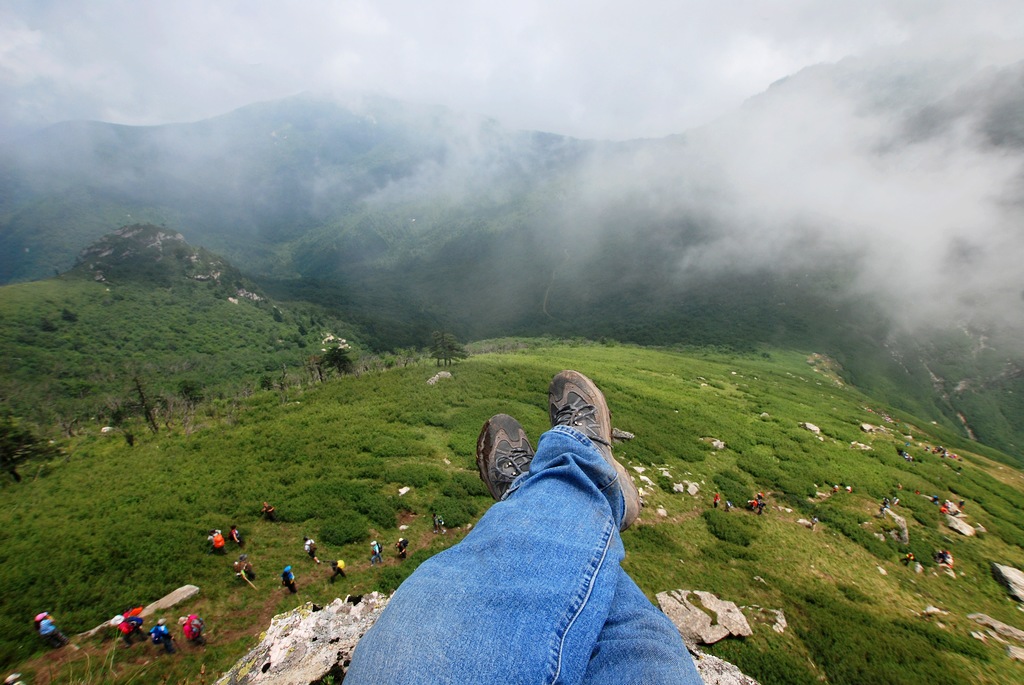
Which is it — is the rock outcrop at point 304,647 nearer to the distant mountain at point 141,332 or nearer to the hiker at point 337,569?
the hiker at point 337,569

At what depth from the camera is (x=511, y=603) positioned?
2.33 metres

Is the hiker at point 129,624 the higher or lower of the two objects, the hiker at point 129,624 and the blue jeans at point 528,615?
the lower

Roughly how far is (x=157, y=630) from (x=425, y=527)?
6912 millimetres

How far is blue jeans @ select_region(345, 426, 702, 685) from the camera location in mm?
2010

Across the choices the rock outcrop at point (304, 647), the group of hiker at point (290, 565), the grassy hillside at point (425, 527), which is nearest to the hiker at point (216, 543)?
the group of hiker at point (290, 565)

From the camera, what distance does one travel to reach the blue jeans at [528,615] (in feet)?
6.59

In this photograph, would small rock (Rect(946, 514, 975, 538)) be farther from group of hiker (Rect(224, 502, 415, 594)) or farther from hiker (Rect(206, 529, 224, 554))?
hiker (Rect(206, 529, 224, 554))

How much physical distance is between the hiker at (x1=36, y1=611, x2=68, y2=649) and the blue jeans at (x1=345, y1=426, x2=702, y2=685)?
1158 cm

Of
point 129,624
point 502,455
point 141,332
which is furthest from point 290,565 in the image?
point 141,332

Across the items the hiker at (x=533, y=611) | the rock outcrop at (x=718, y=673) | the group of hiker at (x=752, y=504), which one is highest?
the hiker at (x=533, y=611)

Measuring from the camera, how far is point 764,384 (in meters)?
50.9

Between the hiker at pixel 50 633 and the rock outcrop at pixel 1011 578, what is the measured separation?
99.3ft

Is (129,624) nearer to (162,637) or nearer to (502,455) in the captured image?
(162,637)

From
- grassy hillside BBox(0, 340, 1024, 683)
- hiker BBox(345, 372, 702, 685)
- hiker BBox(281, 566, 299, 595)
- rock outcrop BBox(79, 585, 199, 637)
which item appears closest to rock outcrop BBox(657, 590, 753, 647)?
grassy hillside BBox(0, 340, 1024, 683)
